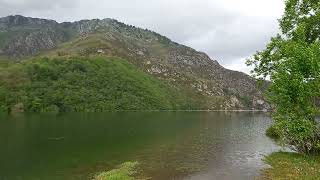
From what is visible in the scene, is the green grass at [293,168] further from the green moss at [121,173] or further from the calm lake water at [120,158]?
the green moss at [121,173]

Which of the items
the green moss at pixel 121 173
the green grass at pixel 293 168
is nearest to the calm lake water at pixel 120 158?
the green moss at pixel 121 173

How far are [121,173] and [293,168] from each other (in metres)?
18.7

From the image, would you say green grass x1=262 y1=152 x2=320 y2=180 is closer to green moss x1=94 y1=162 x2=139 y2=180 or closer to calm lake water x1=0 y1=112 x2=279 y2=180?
calm lake water x1=0 y1=112 x2=279 y2=180

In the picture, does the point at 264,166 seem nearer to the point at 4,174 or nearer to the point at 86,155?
the point at 86,155

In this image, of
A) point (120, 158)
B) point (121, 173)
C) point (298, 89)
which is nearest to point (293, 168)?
point (298, 89)

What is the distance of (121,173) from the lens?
45.5 metres

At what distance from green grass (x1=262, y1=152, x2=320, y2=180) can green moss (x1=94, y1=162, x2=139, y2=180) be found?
14.3m

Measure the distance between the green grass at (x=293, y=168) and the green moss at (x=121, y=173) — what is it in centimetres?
1432

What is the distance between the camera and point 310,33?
55281mm

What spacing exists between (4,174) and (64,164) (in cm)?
857

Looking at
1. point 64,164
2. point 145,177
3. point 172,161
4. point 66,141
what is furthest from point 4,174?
point 66,141

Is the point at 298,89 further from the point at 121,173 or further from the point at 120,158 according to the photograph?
the point at 120,158

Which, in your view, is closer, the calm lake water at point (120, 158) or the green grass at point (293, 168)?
the green grass at point (293, 168)

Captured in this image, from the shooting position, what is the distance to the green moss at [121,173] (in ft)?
142
